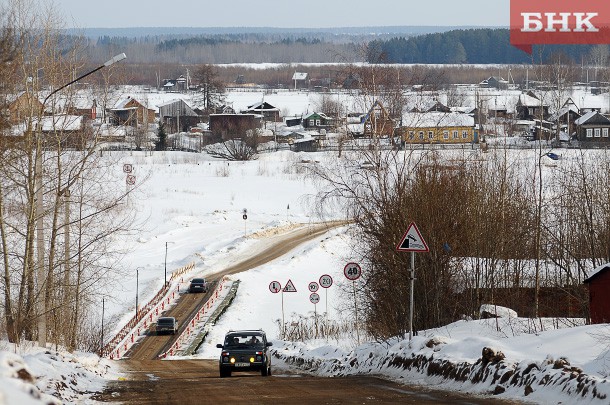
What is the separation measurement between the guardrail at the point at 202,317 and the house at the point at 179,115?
104961 mm

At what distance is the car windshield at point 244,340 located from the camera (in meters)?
28.5

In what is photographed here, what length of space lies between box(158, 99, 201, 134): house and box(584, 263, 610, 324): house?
14924 centimetres

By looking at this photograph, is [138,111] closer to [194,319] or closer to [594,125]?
[594,125]

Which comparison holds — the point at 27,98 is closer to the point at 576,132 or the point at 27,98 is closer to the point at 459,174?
the point at 459,174

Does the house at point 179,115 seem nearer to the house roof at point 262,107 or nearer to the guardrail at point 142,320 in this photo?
the house roof at point 262,107

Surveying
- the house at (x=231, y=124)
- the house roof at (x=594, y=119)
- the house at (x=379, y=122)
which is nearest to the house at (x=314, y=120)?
the house at (x=231, y=124)

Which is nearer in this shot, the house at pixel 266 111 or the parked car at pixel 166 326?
the parked car at pixel 166 326

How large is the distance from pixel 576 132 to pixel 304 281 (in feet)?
170

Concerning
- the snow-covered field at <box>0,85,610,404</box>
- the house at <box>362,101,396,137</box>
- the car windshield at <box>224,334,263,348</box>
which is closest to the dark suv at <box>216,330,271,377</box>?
the car windshield at <box>224,334,263,348</box>

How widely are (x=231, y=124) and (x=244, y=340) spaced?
13017 cm

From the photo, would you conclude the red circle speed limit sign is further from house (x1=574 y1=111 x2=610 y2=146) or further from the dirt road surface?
house (x1=574 y1=111 x2=610 y2=146)

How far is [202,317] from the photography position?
62.5 metres

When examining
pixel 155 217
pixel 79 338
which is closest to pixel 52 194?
pixel 79 338

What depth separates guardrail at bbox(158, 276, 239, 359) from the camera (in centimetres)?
5308
